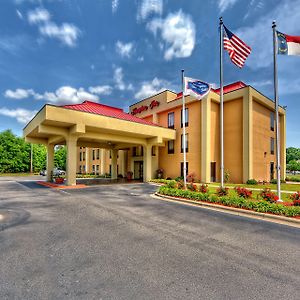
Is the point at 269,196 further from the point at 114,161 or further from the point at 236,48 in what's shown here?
the point at 114,161

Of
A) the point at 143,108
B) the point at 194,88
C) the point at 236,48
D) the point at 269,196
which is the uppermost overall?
the point at 143,108

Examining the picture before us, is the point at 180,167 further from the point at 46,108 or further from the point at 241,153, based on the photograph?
the point at 46,108

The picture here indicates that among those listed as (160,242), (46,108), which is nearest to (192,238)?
(160,242)

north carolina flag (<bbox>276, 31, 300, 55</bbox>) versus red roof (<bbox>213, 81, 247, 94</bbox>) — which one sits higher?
red roof (<bbox>213, 81, 247, 94</bbox>)

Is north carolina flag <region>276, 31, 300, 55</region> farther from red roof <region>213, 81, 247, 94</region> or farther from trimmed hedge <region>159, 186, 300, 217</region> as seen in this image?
red roof <region>213, 81, 247, 94</region>

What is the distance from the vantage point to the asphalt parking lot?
3891mm

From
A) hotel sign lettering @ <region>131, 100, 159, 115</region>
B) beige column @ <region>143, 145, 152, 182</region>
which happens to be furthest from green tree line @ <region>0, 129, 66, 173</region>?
beige column @ <region>143, 145, 152, 182</region>

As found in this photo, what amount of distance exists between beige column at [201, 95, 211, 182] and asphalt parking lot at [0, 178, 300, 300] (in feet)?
57.9

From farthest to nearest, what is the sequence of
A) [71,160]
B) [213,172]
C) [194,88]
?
[213,172], [71,160], [194,88]

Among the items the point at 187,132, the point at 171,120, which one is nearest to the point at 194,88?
the point at 187,132

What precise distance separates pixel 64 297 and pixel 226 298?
2.91m

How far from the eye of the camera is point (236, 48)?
14.0 m

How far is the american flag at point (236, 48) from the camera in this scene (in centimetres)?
1385

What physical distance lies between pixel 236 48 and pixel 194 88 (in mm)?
3738
